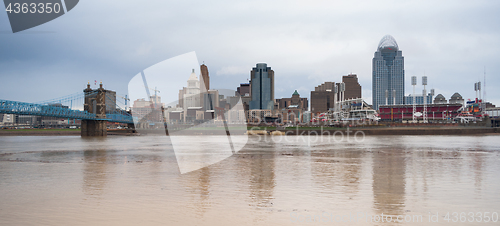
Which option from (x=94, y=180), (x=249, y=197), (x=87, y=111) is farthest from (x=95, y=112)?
(x=249, y=197)

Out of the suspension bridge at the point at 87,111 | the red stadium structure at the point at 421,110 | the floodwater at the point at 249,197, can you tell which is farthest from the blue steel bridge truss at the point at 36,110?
the red stadium structure at the point at 421,110

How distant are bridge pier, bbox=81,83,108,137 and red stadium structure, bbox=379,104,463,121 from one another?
119 m

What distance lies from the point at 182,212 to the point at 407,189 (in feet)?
25.3

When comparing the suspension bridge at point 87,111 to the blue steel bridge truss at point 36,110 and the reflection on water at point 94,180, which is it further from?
the reflection on water at point 94,180

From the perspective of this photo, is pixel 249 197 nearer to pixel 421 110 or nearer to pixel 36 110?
pixel 36 110

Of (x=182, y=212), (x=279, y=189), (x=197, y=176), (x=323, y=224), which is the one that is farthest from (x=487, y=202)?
(x=197, y=176)

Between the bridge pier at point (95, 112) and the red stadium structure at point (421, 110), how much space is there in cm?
11917

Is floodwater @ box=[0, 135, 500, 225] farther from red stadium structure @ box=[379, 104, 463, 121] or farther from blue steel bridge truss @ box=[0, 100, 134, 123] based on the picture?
red stadium structure @ box=[379, 104, 463, 121]

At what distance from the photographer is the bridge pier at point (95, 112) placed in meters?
74.6

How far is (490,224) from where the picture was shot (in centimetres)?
753

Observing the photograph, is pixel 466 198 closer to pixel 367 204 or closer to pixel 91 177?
pixel 367 204

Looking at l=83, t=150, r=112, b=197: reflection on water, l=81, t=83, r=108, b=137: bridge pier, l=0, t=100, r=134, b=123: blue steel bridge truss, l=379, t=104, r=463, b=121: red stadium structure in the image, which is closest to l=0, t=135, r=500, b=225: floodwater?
l=83, t=150, r=112, b=197: reflection on water

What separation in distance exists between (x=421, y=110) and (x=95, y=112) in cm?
13740

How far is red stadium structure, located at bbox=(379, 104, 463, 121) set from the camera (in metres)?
141
